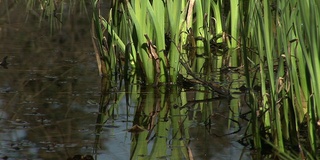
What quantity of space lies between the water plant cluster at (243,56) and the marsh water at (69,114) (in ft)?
0.38

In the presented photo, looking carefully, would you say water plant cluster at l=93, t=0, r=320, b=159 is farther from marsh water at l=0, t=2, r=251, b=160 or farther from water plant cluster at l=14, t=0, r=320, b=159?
marsh water at l=0, t=2, r=251, b=160

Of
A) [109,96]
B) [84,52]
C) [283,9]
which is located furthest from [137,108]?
[84,52]

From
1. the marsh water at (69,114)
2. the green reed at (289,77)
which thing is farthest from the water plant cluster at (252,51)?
the marsh water at (69,114)

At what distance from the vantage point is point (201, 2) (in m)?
5.05

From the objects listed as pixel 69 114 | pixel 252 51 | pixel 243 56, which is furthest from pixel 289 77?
pixel 69 114

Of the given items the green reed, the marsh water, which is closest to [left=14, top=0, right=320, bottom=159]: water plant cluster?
the green reed

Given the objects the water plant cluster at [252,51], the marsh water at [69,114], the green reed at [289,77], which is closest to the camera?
the green reed at [289,77]

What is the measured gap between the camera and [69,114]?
3455mm

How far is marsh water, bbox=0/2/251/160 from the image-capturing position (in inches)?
112

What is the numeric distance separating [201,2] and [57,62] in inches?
42.4

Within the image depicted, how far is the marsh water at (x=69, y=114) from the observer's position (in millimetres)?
2855

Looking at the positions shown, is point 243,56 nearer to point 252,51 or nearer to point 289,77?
point 289,77

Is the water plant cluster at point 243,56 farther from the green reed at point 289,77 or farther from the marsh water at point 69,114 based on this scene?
the marsh water at point 69,114

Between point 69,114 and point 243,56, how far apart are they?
101 cm
